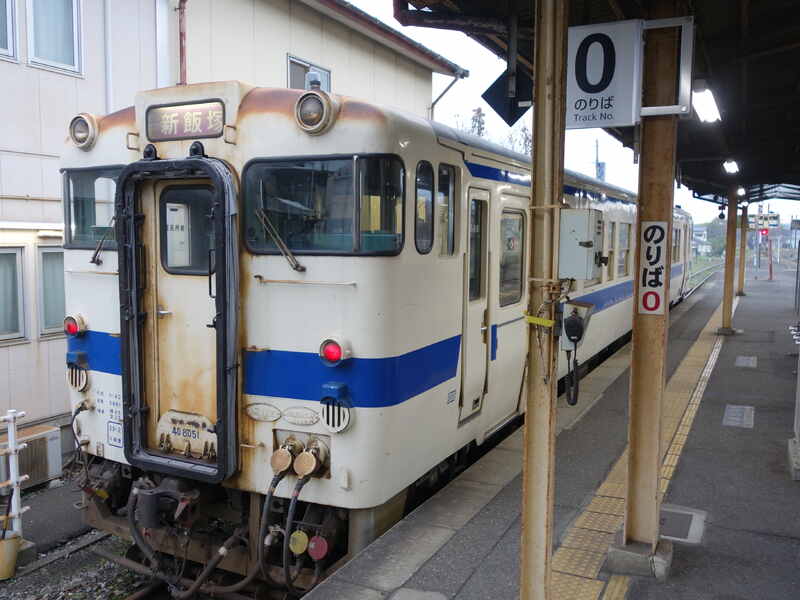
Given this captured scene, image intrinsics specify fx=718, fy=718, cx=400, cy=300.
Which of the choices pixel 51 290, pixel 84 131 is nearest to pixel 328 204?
pixel 84 131

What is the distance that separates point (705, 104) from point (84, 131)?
19.7 feet

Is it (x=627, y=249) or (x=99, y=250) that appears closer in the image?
(x=99, y=250)

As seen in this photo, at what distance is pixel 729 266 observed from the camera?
14.6 meters

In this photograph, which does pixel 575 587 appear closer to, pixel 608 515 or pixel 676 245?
pixel 608 515

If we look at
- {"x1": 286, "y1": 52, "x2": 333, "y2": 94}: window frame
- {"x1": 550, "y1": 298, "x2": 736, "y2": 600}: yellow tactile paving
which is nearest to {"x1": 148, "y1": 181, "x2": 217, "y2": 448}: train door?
{"x1": 550, "y1": 298, "x2": 736, "y2": 600}: yellow tactile paving

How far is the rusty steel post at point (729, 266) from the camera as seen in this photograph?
14.2 metres

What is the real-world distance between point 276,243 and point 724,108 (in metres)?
6.91

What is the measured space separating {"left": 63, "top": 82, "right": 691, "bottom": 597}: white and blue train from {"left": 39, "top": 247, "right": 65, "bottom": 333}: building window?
3343mm

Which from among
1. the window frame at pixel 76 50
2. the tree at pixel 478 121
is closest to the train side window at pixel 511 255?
the window frame at pixel 76 50

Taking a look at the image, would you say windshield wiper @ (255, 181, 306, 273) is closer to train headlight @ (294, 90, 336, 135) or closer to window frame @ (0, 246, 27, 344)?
train headlight @ (294, 90, 336, 135)

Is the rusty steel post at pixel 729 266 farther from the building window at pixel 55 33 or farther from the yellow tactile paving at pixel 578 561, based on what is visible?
the building window at pixel 55 33

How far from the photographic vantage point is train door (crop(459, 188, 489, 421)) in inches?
221

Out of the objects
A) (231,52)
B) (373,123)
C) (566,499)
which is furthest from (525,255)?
(231,52)

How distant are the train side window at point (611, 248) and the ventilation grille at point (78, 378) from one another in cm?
759
